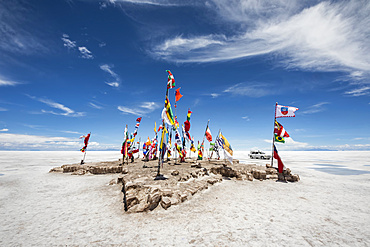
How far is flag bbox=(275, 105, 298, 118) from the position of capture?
1662 cm

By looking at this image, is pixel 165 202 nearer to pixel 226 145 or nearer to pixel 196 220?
pixel 196 220

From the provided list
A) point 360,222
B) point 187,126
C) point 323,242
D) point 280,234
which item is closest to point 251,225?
point 280,234

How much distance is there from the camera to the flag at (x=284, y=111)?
16625 mm

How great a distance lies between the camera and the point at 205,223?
7156mm

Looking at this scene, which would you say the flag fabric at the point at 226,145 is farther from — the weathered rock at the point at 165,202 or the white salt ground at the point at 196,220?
the weathered rock at the point at 165,202

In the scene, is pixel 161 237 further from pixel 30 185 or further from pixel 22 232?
pixel 30 185

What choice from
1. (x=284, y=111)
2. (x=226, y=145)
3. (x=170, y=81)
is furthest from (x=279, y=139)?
(x=170, y=81)

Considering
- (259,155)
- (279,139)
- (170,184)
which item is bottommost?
(170,184)

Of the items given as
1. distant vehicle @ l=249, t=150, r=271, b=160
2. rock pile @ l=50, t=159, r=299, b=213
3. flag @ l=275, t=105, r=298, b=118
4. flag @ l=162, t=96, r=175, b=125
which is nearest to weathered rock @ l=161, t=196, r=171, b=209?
rock pile @ l=50, t=159, r=299, b=213

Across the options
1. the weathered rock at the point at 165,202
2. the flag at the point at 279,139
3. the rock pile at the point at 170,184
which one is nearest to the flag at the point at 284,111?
the flag at the point at 279,139

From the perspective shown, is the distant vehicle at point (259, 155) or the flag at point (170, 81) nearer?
the flag at point (170, 81)

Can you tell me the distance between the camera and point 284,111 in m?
17.1

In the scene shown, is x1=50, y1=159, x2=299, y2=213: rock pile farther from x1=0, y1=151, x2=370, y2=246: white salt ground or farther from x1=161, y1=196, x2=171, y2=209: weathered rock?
x1=0, y1=151, x2=370, y2=246: white salt ground

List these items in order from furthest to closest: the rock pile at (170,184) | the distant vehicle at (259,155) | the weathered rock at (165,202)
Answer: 1. the distant vehicle at (259,155)
2. the rock pile at (170,184)
3. the weathered rock at (165,202)
